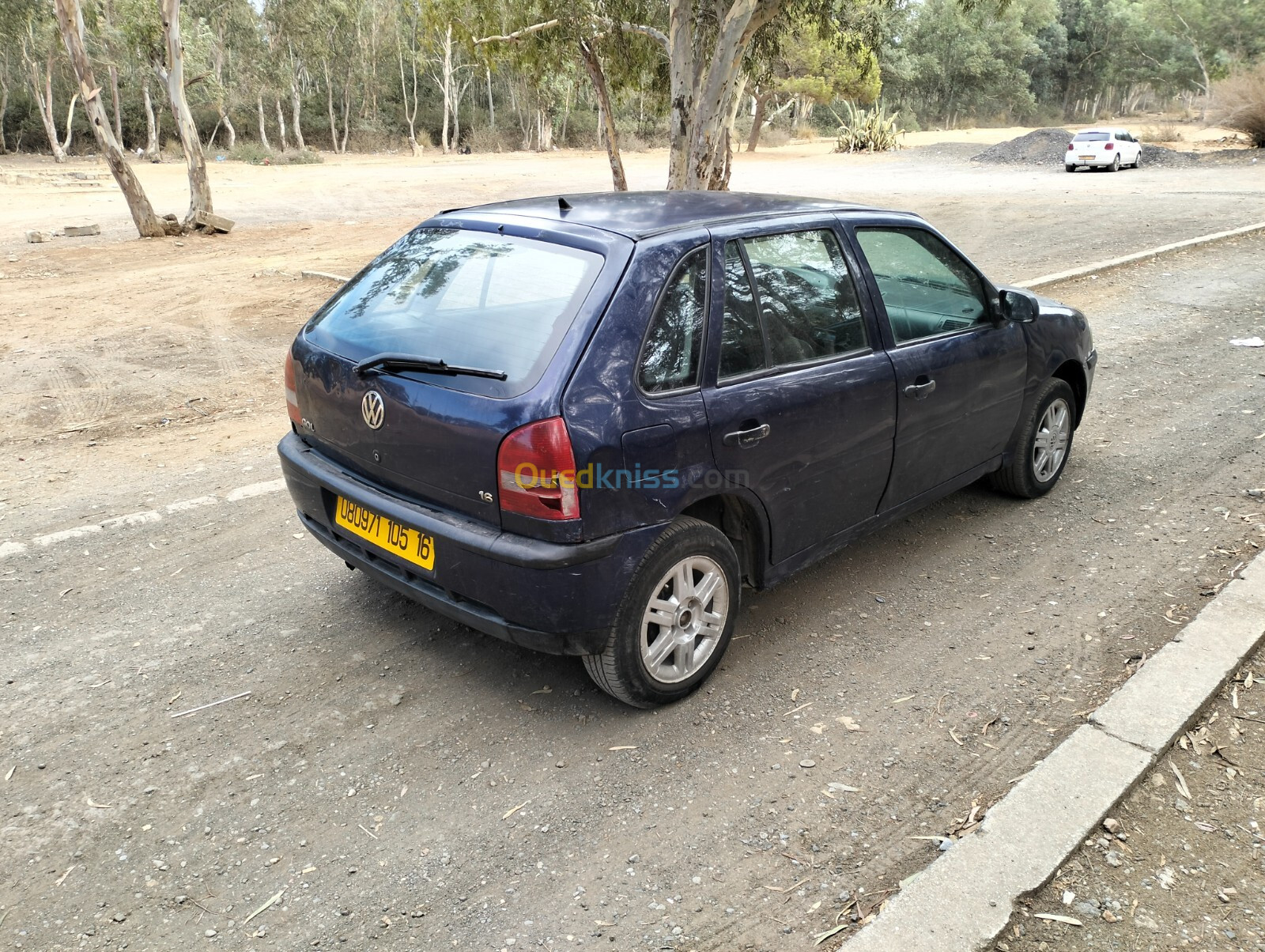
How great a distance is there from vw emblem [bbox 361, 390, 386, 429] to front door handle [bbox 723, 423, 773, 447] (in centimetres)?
122

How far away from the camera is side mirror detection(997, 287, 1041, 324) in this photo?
187 inches

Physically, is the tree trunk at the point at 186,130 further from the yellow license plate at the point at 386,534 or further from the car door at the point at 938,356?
the car door at the point at 938,356

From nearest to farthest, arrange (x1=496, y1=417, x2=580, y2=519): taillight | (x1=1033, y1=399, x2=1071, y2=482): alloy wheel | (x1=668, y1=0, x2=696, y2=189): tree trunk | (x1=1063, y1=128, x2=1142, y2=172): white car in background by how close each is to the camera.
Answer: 1. (x1=496, y1=417, x2=580, y2=519): taillight
2. (x1=1033, y1=399, x2=1071, y2=482): alloy wheel
3. (x1=668, y1=0, x2=696, y2=189): tree trunk
4. (x1=1063, y1=128, x2=1142, y2=172): white car in background

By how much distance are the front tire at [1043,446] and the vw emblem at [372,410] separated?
335 centimetres

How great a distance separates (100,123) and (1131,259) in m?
17.1

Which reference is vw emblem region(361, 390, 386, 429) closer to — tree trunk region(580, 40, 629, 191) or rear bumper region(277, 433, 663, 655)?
→ rear bumper region(277, 433, 663, 655)

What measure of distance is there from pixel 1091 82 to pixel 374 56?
5762cm

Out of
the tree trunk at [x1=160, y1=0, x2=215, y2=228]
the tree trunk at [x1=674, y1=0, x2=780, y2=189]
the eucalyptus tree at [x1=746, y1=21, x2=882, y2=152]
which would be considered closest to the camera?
the tree trunk at [x1=674, y1=0, x2=780, y2=189]

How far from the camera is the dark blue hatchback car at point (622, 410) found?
313cm

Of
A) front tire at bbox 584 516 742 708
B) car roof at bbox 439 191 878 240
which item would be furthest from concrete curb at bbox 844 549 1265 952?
car roof at bbox 439 191 878 240

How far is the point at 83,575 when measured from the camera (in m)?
4.53

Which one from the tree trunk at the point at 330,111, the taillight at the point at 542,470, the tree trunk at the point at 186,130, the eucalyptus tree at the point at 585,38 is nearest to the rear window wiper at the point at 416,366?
the taillight at the point at 542,470

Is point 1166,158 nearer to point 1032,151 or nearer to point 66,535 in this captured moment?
point 1032,151

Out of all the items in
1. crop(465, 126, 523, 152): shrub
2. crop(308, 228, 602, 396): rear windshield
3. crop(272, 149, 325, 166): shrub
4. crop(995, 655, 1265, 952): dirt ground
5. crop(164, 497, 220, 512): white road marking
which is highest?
crop(465, 126, 523, 152): shrub
